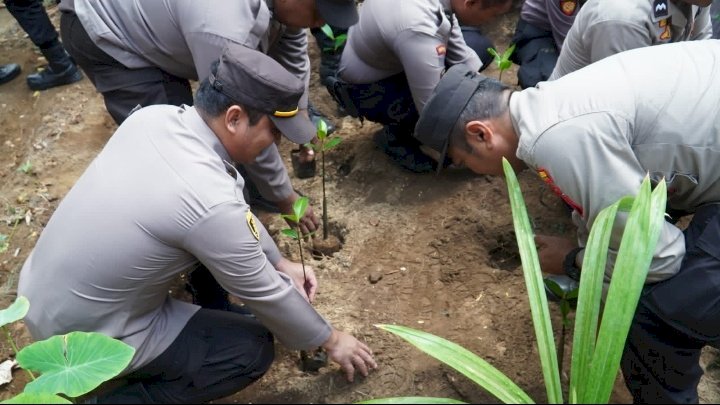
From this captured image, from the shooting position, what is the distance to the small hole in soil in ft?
10.1

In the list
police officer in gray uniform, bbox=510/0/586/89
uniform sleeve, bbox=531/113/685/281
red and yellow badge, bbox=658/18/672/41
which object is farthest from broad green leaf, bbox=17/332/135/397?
police officer in gray uniform, bbox=510/0/586/89

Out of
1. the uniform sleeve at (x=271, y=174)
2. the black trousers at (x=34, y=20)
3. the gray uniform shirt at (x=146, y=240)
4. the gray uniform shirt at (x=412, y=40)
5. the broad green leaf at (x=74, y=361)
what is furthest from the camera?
the black trousers at (x=34, y=20)

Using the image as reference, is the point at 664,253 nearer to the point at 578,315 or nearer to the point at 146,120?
the point at 578,315

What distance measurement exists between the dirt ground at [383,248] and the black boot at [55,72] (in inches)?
2.9

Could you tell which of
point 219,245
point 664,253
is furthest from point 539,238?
point 219,245

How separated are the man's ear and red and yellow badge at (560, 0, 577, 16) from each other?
1643 millimetres

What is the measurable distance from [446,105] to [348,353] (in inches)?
36.5

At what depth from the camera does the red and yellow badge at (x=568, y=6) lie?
3.20 meters

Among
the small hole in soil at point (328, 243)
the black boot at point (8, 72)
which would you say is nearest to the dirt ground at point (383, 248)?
the small hole in soil at point (328, 243)

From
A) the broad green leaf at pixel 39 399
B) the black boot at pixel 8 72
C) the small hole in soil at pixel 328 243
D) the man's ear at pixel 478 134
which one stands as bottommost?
the small hole in soil at pixel 328 243

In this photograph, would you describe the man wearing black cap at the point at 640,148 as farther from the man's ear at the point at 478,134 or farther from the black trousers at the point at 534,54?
the black trousers at the point at 534,54

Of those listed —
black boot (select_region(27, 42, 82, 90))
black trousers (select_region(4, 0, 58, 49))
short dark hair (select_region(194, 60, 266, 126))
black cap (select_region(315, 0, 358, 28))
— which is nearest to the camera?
short dark hair (select_region(194, 60, 266, 126))

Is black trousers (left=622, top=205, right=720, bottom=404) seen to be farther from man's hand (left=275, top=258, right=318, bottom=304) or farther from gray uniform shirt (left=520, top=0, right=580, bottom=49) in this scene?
gray uniform shirt (left=520, top=0, right=580, bottom=49)

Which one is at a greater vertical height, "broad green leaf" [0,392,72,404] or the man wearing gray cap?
"broad green leaf" [0,392,72,404]
